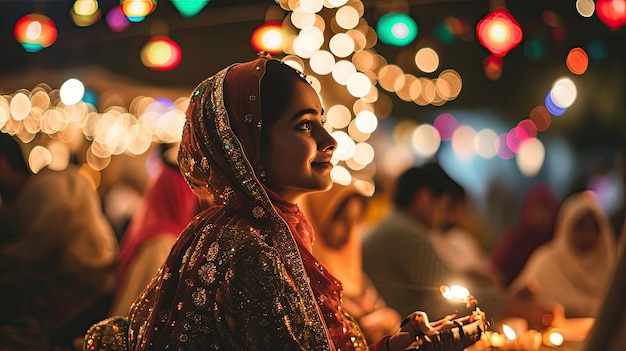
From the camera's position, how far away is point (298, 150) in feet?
6.31

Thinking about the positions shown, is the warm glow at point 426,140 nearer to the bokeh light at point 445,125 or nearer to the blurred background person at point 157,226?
the bokeh light at point 445,125

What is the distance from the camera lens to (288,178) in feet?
6.35

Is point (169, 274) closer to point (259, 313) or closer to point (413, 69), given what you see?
point (259, 313)

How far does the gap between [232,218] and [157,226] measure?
237cm

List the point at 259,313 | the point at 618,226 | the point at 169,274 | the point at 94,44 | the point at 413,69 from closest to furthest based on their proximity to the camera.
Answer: the point at 259,313, the point at 169,274, the point at 618,226, the point at 94,44, the point at 413,69

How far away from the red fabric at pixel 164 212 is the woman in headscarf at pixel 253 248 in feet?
7.02

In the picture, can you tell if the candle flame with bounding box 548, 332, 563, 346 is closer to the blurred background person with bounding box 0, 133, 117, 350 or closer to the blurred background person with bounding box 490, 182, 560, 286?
the blurred background person with bounding box 0, 133, 117, 350

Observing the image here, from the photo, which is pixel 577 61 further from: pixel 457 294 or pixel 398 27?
pixel 457 294

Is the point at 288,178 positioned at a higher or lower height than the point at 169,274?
higher

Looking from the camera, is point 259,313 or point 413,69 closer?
point 259,313

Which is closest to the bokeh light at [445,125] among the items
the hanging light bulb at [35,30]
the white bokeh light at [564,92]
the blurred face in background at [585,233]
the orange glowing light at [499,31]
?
the white bokeh light at [564,92]

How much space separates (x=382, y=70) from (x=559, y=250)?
396 cm

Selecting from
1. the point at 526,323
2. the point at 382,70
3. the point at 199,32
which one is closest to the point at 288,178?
the point at 526,323

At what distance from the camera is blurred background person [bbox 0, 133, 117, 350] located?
3561mm
